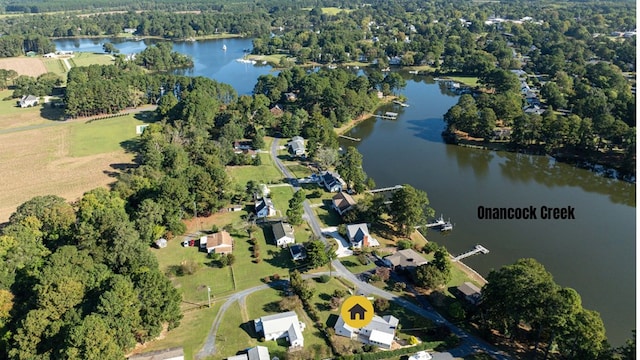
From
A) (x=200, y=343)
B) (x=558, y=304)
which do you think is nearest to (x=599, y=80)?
(x=558, y=304)

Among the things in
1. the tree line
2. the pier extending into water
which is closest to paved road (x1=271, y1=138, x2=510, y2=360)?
the pier extending into water

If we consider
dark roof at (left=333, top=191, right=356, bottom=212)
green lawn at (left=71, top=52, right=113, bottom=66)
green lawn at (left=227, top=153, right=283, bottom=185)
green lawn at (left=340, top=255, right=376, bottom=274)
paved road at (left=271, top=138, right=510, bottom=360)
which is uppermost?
green lawn at (left=71, top=52, right=113, bottom=66)

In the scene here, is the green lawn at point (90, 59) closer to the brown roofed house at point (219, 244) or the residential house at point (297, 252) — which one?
the brown roofed house at point (219, 244)

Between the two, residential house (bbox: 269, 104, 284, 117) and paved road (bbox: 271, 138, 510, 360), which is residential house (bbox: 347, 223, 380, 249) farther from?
residential house (bbox: 269, 104, 284, 117)

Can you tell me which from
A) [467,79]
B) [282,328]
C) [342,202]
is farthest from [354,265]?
[467,79]

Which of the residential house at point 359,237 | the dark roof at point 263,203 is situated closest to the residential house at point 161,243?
the dark roof at point 263,203

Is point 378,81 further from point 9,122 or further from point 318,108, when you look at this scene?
point 9,122
